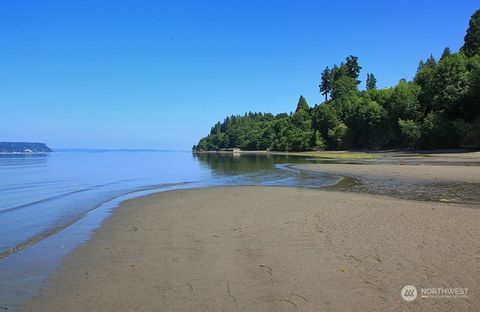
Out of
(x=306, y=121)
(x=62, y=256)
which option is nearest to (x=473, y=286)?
(x=62, y=256)

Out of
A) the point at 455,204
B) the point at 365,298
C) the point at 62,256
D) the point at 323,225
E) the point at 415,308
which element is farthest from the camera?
the point at 455,204

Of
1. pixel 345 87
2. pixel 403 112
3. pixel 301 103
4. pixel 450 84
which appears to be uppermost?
pixel 345 87

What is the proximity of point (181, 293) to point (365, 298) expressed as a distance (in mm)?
2862

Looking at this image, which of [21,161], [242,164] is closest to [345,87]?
[242,164]

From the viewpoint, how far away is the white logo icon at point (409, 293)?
214 inches

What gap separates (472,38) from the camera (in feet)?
309

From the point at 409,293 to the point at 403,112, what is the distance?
8082 cm

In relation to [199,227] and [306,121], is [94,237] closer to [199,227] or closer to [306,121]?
[199,227]

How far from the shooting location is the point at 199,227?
11219 millimetres

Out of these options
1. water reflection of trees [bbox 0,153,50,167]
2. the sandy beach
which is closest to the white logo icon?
the sandy beach

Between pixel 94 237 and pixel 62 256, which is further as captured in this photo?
pixel 94 237

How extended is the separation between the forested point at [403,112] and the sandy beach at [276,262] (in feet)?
169

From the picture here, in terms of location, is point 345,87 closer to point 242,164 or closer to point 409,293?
point 242,164

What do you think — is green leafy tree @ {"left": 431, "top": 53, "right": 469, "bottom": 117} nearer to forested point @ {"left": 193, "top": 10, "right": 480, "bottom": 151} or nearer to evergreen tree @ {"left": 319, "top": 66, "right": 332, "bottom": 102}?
forested point @ {"left": 193, "top": 10, "right": 480, "bottom": 151}
